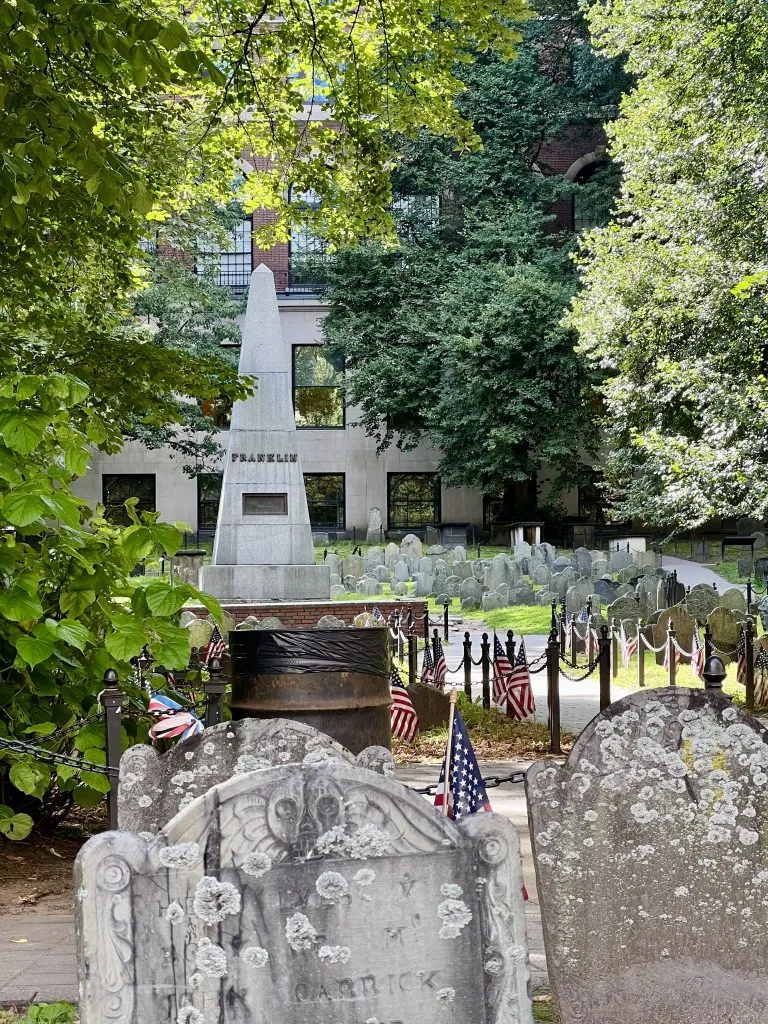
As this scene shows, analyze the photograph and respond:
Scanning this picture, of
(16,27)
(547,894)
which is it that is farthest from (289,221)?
(547,894)

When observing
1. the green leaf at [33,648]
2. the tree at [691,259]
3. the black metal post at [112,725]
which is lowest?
the black metal post at [112,725]

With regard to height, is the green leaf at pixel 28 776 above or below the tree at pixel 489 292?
below

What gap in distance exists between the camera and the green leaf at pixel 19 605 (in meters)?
5.77

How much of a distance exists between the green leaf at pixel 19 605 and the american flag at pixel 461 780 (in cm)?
208

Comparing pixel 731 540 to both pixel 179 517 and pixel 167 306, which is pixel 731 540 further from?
pixel 179 517

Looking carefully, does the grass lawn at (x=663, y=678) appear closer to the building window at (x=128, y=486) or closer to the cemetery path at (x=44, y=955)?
the cemetery path at (x=44, y=955)

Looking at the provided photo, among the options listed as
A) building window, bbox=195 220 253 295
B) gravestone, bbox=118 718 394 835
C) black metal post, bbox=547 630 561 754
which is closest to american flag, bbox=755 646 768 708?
black metal post, bbox=547 630 561 754

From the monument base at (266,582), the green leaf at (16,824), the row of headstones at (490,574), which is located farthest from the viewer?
the row of headstones at (490,574)

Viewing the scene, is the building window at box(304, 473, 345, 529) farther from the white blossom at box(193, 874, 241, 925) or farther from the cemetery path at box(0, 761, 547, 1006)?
the white blossom at box(193, 874, 241, 925)

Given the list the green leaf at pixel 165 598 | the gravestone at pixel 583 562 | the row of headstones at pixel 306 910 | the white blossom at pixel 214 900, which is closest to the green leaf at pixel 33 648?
the green leaf at pixel 165 598

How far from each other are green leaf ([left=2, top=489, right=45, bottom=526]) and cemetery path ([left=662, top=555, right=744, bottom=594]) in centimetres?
2183

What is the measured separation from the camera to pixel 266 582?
67.8 feet

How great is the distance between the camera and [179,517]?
46156 mm

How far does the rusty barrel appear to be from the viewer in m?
6.96
